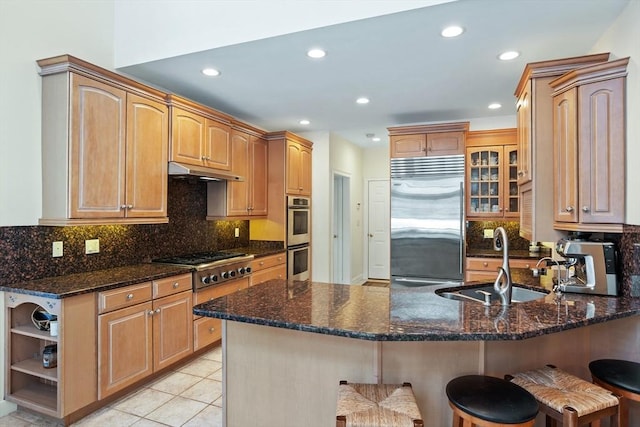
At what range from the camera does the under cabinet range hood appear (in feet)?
10.9

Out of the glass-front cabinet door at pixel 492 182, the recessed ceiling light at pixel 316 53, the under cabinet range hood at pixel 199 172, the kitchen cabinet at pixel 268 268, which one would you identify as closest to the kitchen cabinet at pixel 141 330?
the under cabinet range hood at pixel 199 172

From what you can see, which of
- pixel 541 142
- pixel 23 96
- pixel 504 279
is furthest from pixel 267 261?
pixel 541 142

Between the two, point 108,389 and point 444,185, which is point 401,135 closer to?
point 444,185

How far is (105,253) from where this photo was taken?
3.12 m

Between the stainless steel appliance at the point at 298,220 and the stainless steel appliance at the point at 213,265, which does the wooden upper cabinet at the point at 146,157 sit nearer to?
the stainless steel appliance at the point at 213,265

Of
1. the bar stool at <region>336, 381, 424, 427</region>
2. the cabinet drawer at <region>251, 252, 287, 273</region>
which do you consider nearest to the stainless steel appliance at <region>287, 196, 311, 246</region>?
the cabinet drawer at <region>251, 252, 287, 273</region>

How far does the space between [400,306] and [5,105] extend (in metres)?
2.84

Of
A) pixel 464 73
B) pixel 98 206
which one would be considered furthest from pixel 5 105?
pixel 464 73

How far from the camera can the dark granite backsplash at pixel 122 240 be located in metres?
2.54

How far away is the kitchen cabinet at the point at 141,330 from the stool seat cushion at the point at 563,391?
251cm

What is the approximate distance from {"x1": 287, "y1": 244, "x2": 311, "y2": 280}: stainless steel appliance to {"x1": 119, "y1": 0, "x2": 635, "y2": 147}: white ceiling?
5.87 ft

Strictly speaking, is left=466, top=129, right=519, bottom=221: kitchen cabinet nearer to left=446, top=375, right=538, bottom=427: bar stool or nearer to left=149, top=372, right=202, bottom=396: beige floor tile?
left=446, top=375, right=538, bottom=427: bar stool

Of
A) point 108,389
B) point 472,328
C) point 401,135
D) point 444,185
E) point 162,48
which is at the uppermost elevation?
point 162,48

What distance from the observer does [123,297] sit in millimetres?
2658
